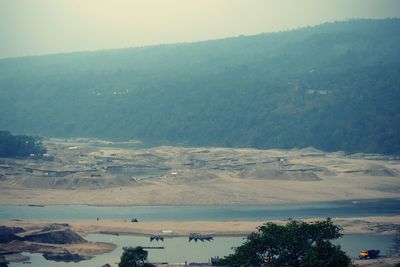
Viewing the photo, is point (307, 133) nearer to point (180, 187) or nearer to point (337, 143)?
point (337, 143)

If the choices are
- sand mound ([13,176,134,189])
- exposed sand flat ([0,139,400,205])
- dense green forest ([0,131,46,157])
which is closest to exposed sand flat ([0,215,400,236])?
exposed sand flat ([0,139,400,205])

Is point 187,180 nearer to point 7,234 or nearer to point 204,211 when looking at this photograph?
point 204,211

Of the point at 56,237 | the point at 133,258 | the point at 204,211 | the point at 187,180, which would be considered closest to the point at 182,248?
the point at 56,237

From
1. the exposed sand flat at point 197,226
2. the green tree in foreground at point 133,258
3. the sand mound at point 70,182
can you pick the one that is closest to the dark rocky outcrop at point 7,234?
the exposed sand flat at point 197,226

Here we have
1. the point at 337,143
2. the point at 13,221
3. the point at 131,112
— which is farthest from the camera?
the point at 131,112

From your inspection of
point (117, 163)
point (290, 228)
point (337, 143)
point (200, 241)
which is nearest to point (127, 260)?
point (290, 228)
